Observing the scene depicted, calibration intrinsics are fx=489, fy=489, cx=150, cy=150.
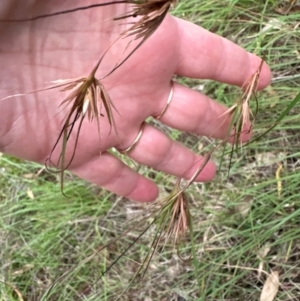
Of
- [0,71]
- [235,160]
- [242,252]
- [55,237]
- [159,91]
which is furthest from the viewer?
[55,237]

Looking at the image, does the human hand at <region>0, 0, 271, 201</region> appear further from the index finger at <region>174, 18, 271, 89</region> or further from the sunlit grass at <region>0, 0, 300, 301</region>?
the sunlit grass at <region>0, 0, 300, 301</region>

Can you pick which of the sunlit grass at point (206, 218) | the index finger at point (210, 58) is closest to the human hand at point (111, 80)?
the index finger at point (210, 58)

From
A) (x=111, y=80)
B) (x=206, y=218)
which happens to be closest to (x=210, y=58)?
(x=111, y=80)

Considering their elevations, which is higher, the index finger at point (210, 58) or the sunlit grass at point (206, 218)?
the index finger at point (210, 58)

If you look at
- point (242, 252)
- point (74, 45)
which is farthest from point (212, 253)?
point (74, 45)

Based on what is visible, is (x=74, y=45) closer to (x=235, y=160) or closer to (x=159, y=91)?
(x=159, y=91)

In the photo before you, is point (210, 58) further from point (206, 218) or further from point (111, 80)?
point (206, 218)

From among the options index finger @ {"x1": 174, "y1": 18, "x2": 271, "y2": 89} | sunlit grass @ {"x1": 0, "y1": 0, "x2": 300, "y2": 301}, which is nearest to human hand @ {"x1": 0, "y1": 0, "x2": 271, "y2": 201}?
index finger @ {"x1": 174, "y1": 18, "x2": 271, "y2": 89}

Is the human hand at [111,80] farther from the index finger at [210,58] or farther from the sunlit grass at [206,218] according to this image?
the sunlit grass at [206,218]
